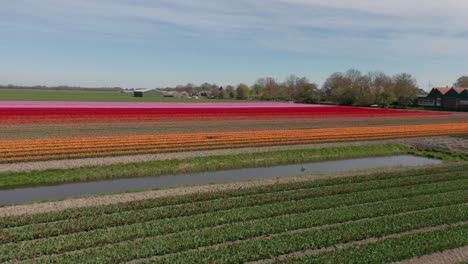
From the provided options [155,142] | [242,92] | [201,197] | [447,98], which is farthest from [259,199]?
[242,92]

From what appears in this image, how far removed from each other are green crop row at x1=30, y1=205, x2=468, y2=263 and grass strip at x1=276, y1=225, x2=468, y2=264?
78 centimetres

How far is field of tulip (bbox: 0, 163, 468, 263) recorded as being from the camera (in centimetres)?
1212

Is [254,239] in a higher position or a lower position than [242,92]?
lower

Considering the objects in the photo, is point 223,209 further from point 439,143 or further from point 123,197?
point 439,143

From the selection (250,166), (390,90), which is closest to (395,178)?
(250,166)

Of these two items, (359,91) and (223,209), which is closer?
(223,209)

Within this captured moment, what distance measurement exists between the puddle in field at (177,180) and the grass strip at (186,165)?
77cm

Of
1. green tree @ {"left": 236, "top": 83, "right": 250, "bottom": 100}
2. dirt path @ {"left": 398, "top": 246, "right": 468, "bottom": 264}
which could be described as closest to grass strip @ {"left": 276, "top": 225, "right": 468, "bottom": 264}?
dirt path @ {"left": 398, "top": 246, "right": 468, "bottom": 264}

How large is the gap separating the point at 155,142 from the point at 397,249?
82.2 feet

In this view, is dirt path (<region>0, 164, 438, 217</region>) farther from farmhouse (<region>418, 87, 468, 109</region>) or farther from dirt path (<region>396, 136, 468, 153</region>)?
farmhouse (<region>418, 87, 468, 109</region>)

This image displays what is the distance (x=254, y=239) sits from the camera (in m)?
13.5

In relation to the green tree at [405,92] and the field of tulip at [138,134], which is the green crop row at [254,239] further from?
the green tree at [405,92]

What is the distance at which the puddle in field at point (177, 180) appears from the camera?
20.2m

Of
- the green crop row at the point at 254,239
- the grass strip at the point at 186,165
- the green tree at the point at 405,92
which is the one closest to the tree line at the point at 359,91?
the green tree at the point at 405,92
